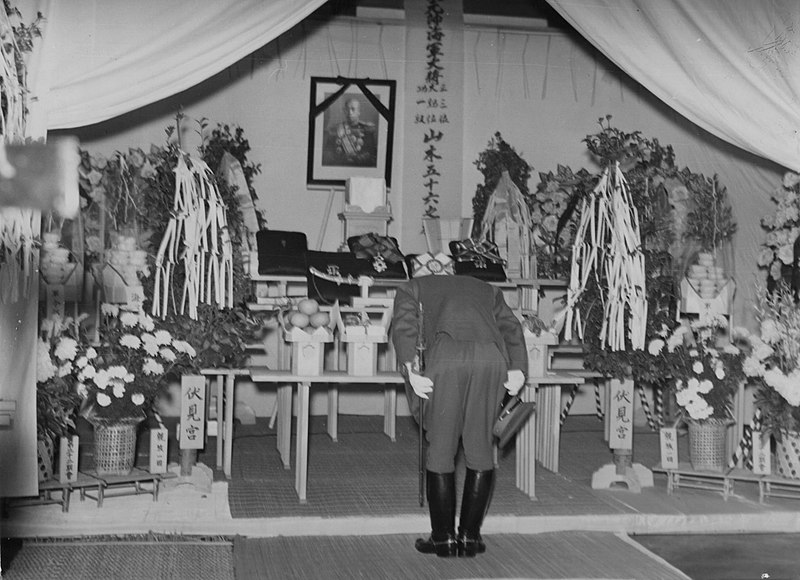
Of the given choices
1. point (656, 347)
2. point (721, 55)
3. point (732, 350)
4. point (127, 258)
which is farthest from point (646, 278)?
point (127, 258)

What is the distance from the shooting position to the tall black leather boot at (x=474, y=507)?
475 centimetres

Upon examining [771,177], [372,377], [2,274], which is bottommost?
[372,377]

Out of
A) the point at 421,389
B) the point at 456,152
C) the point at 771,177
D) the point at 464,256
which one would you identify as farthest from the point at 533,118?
the point at 421,389

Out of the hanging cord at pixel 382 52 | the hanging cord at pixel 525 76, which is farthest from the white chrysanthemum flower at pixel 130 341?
the hanging cord at pixel 525 76

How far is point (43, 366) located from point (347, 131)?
4183 mm

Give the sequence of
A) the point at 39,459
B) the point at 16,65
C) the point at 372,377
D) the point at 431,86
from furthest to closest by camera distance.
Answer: the point at 431,86, the point at 372,377, the point at 39,459, the point at 16,65

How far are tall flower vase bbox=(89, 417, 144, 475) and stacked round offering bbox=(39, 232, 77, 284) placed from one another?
114 cm

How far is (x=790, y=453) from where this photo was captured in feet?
18.9

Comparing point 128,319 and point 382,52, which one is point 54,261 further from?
point 382,52

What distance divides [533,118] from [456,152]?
801 millimetres

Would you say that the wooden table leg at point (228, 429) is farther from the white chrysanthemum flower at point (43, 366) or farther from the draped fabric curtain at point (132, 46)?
the draped fabric curtain at point (132, 46)

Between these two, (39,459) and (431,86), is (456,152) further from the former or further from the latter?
(39,459)

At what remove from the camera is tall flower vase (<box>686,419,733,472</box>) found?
593 centimetres

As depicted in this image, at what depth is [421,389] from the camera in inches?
186
